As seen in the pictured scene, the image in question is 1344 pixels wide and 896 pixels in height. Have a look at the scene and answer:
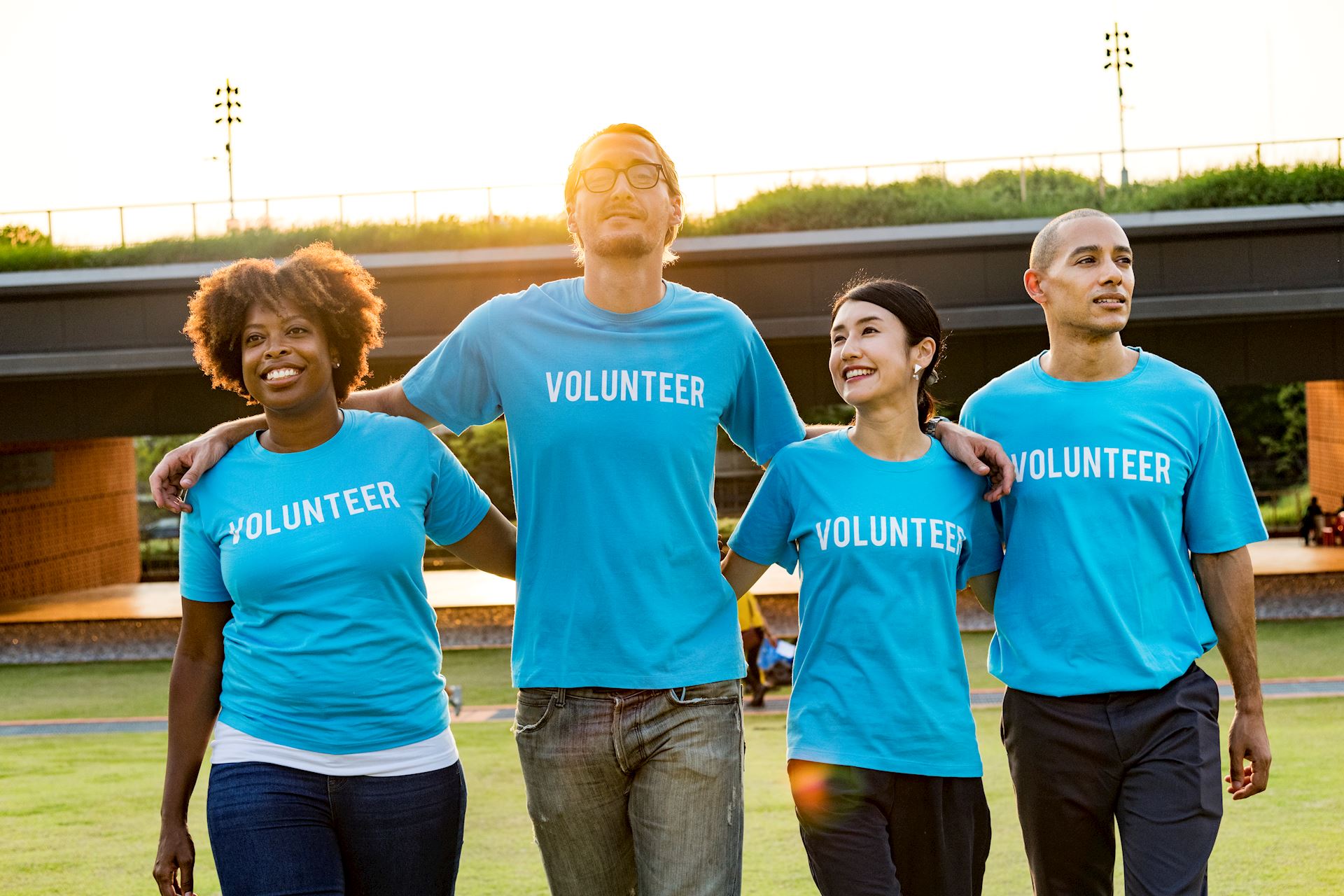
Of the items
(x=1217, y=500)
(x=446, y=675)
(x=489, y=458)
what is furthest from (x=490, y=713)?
(x=489, y=458)

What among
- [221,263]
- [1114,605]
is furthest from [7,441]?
[1114,605]

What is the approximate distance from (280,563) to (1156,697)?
2319mm

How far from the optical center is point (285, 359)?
10.2 feet

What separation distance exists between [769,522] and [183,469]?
1556 mm

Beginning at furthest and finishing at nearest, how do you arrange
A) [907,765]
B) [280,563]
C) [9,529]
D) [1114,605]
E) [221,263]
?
[9,529] < [221,263] < [1114,605] < [907,765] < [280,563]

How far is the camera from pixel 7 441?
18.5 metres

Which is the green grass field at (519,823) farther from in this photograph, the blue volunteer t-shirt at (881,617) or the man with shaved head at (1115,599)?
the blue volunteer t-shirt at (881,617)

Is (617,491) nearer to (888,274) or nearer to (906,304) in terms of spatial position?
(906,304)

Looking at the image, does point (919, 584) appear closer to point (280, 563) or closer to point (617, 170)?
point (617, 170)

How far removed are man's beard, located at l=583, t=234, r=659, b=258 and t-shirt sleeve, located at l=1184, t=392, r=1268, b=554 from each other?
1668 mm

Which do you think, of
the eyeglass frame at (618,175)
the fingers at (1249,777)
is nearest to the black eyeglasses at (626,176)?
the eyeglass frame at (618,175)

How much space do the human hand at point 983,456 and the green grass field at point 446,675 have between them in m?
9.86

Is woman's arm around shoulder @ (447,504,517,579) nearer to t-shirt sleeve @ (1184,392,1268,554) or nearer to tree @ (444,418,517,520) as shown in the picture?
t-shirt sleeve @ (1184,392,1268,554)

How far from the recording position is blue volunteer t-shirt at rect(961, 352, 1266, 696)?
342 cm
